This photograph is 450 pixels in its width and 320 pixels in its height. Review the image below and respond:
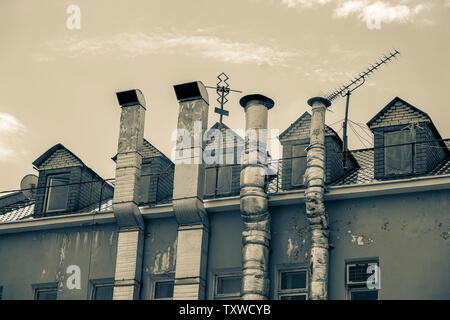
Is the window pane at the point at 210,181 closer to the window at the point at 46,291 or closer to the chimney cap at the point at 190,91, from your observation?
the chimney cap at the point at 190,91

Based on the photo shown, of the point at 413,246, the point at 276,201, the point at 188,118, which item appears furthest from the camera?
the point at 188,118

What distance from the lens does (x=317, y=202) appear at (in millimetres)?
26406

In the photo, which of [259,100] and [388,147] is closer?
[388,147]

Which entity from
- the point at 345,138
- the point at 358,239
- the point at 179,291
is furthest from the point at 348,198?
the point at 179,291

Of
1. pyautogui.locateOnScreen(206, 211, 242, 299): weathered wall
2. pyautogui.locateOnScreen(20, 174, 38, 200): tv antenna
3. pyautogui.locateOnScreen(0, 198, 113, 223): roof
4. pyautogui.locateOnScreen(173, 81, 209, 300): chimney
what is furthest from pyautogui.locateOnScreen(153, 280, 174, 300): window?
Answer: pyautogui.locateOnScreen(20, 174, 38, 200): tv antenna

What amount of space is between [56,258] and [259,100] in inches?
316

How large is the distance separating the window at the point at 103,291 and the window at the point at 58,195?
11.7ft

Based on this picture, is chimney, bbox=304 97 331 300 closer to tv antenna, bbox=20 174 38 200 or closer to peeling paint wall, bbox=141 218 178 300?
peeling paint wall, bbox=141 218 178 300

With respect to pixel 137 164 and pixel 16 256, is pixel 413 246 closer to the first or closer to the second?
pixel 137 164

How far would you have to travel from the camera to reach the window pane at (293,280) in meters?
26.7

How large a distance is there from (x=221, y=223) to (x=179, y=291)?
7.89 feet

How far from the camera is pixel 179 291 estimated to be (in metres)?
27.1

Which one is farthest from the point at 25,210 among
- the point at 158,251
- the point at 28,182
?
the point at 158,251

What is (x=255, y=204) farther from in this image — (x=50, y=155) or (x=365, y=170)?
(x=50, y=155)
